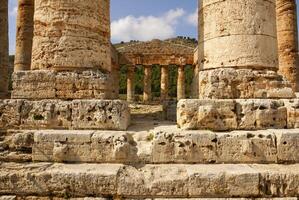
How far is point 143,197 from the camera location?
4.18 meters

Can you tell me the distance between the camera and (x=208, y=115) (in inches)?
204

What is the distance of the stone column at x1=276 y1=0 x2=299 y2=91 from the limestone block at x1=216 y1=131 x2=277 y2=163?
10716 mm

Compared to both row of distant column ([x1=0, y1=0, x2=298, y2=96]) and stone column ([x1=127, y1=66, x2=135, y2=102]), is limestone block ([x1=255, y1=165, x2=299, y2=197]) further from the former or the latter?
stone column ([x1=127, y1=66, x2=135, y2=102])

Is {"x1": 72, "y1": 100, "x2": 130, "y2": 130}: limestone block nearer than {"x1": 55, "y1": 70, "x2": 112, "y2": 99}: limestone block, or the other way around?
{"x1": 72, "y1": 100, "x2": 130, "y2": 130}: limestone block

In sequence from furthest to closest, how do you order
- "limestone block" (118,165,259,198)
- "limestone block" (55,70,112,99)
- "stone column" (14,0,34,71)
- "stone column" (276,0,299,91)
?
"stone column" (14,0,34,71), "stone column" (276,0,299,91), "limestone block" (55,70,112,99), "limestone block" (118,165,259,198)

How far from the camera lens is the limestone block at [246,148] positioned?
4.73 metres

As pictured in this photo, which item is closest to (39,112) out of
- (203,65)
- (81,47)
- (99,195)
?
(81,47)

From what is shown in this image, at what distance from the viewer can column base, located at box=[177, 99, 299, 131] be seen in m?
5.21

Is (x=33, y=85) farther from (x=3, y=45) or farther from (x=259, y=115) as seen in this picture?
→ (x=3, y=45)

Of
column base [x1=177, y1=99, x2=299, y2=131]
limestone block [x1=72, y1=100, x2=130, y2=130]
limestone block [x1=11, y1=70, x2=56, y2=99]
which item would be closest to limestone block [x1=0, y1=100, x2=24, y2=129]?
limestone block [x1=11, y1=70, x2=56, y2=99]

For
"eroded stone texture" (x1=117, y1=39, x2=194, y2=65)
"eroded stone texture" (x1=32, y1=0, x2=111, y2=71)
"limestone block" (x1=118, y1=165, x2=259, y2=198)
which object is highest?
"eroded stone texture" (x1=117, y1=39, x2=194, y2=65)

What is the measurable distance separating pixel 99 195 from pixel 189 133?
1.68 meters

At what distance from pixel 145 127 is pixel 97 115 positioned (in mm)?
1063

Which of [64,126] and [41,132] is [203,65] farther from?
[41,132]
